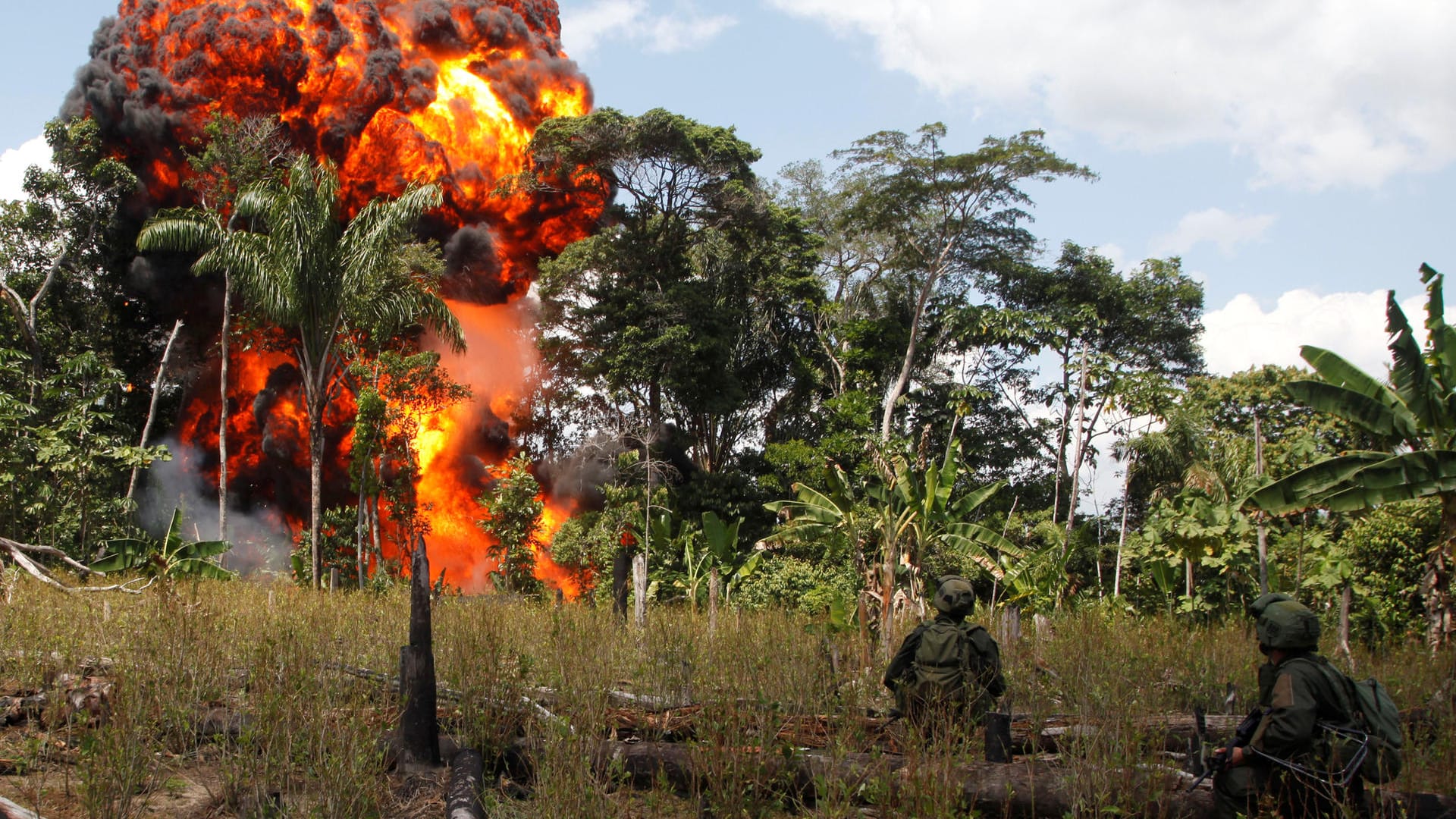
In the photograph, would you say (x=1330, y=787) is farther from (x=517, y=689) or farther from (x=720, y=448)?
(x=720, y=448)

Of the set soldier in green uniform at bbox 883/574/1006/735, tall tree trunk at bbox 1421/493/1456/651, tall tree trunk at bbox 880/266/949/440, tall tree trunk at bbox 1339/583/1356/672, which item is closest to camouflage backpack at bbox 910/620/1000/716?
soldier in green uniform at bbox 883/574/1006/735

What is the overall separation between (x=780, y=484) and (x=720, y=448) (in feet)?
11.3

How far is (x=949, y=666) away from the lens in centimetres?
582

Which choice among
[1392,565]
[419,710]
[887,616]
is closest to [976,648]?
[419,710]

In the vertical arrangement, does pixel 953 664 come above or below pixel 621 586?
below

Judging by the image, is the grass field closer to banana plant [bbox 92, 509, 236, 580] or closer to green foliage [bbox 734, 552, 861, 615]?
banana plant [bbox 92, 509, 236, 580]

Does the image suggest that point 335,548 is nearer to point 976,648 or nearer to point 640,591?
point 640,591

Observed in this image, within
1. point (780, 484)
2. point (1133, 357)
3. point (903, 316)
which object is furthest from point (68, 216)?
point (1133, 357)

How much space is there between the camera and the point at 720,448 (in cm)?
2662

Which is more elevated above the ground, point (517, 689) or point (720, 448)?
point (720, 448)

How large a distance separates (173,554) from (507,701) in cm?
1347

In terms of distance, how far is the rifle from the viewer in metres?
4.32

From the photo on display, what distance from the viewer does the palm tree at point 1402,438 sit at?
9875 millimetres

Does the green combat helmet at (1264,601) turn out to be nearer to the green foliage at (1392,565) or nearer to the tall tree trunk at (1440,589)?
the tall tree trunk at (1440,589)
